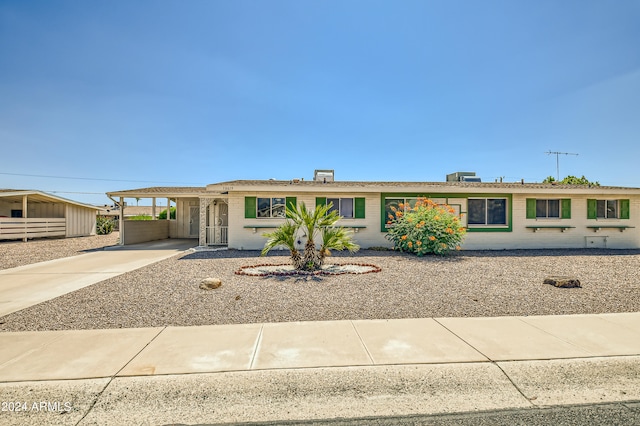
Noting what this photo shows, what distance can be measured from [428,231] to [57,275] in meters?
12.4

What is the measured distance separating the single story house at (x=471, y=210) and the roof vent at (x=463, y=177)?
2796 millimetres

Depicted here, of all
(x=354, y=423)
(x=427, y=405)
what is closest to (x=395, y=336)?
(x=427, y=405)

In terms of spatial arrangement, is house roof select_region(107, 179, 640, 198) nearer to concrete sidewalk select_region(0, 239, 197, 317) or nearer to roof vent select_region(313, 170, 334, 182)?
roof vent select_region(313, 170, 334, 182)

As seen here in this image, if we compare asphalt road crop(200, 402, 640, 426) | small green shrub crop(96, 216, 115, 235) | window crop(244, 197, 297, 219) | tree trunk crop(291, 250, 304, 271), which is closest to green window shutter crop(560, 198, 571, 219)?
window crop(244, 197, 297, 219)

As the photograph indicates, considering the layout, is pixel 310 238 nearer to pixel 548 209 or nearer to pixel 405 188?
pixel 405 188

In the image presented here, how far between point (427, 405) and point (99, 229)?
2768 centimetres

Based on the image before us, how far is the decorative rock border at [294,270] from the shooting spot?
8.53 m

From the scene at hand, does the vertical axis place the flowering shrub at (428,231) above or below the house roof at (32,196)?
below

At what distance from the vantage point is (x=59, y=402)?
289cm

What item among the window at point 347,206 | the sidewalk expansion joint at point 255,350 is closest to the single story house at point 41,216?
the window at point 347,206

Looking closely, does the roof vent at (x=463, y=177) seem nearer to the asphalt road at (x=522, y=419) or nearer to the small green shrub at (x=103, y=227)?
Result: the asphalt road at (x=522, y=419)

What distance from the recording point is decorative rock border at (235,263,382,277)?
336 inches

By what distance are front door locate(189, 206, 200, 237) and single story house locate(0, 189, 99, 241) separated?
7.82 meters

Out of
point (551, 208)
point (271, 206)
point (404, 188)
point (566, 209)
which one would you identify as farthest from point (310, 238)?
point (566, 209)
